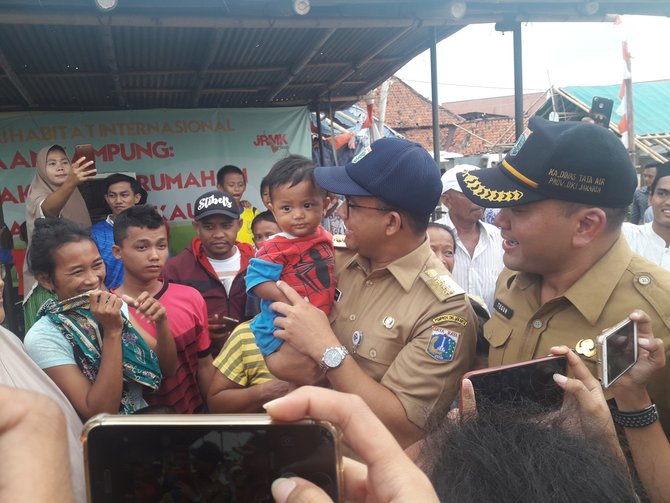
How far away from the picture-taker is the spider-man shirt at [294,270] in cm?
199

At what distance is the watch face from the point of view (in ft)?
5.14

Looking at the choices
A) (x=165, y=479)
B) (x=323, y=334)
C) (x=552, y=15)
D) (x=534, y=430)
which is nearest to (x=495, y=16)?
(x=552, y=15)

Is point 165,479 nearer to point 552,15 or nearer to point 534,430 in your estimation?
point 534,430

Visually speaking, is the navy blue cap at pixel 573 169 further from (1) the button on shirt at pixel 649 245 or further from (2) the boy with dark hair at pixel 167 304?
(1) the button on shirt at pixel 649 245

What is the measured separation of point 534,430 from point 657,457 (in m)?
0.55

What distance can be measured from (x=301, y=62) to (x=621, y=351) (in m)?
4.66

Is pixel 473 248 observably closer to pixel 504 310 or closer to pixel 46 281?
pixel 504 310

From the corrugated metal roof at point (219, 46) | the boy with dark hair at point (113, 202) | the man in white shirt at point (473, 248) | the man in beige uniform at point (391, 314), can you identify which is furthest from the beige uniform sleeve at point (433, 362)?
the boy with dark hair at point (113, 202)

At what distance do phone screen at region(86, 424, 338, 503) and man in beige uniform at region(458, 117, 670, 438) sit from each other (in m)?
1.06

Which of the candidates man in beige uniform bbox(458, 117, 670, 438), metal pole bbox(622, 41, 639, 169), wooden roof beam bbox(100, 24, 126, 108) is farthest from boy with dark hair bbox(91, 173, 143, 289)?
metal pole bbox(622, 41, 639, 169)

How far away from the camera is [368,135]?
8844mm

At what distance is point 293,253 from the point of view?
2168 millimetres

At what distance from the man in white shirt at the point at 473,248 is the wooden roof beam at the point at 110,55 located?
2.71 metres

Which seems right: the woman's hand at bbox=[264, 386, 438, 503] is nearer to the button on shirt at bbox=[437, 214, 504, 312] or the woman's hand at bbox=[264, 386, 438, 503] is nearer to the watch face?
the watch face
